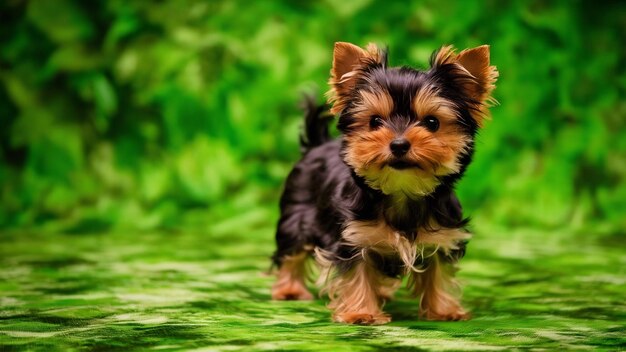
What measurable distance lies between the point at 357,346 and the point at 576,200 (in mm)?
3186

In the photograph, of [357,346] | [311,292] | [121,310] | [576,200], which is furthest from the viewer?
[576,200]

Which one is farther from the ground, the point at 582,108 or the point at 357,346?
the point at 582,108

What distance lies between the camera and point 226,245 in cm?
475

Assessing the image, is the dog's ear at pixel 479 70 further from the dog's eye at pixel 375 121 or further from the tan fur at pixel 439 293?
the tan fur at pixel 439 293

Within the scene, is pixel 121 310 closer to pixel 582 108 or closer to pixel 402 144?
pixel 402 144

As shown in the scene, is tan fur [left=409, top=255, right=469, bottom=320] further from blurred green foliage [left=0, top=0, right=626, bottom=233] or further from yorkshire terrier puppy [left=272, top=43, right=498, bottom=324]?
blurred green foliage [left=0, top=0, right=626, bottom=233]

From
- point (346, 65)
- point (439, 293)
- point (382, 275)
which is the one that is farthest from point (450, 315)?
point (346, 65)

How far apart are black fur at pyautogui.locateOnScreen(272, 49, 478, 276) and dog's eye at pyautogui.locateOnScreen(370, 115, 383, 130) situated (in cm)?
5

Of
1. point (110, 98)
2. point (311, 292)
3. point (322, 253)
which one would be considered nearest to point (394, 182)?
point (322, 253)

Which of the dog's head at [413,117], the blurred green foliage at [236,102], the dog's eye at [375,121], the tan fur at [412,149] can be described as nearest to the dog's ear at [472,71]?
the dog's head at [413,117]

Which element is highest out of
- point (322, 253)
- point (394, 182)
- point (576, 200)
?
point (576, 200)

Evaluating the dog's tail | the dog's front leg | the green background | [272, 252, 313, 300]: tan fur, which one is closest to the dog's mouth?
the dog's front leg

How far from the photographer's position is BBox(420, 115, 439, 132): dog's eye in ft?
8.80

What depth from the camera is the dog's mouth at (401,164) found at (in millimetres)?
2600
